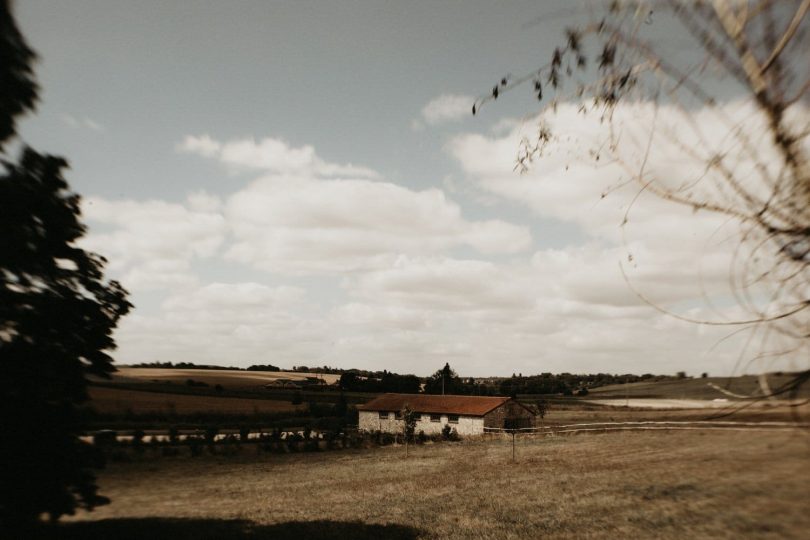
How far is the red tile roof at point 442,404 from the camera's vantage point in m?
57.1

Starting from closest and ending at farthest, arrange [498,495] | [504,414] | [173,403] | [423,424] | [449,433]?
[498,495] < [449,433] < [504,414] < [423,424] < [173,403]

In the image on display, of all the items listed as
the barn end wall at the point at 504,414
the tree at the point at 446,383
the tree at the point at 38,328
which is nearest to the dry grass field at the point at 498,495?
the tree at the point at 38,328

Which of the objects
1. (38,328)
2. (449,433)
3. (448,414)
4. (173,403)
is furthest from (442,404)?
(38,328)

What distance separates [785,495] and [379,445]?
52.3 metres

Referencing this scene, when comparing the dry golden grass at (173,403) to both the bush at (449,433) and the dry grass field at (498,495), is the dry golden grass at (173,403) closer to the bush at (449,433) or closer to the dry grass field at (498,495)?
the dry grass field at (498,495)

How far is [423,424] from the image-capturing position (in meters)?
60.3

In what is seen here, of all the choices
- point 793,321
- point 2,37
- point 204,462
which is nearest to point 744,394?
point 793,321

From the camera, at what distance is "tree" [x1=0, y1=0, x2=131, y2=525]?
5.38 m

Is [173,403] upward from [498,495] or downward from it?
upward

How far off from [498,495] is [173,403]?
58.7 m

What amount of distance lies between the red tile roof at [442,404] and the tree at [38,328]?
5032cm

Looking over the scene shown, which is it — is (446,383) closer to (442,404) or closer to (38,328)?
(442,404)

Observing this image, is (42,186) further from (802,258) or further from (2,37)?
(802,258)

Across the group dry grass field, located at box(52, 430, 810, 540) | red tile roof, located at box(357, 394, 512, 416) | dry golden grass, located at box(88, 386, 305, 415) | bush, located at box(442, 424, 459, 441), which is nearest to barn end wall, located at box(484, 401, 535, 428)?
red tile roof, located at box(357, 394, 512, 416)
